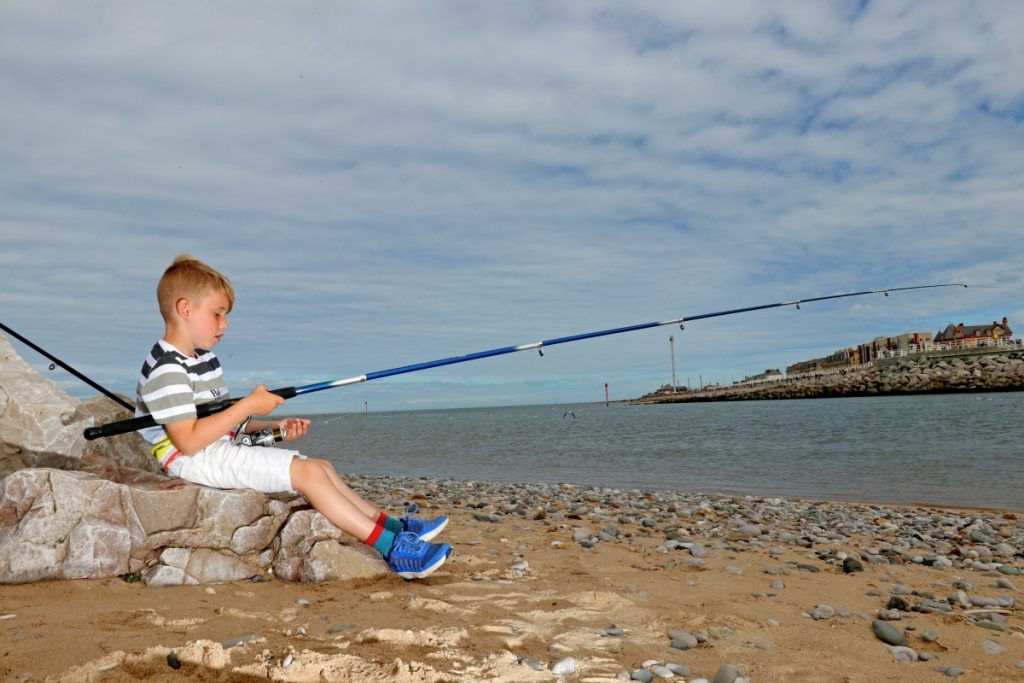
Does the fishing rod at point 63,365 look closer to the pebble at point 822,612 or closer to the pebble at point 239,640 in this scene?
the pebble at point 239,640

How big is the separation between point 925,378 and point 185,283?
75.8 metres

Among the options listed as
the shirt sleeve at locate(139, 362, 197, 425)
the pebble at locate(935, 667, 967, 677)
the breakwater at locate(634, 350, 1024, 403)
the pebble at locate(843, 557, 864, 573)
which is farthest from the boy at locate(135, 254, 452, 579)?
the breakwater at locate(634, 350, 1024, 403)

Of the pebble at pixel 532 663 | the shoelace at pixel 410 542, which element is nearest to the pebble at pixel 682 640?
the pebble at pixel 532 663

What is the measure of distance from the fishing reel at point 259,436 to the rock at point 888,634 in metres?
3.97

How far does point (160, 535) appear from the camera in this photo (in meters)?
4.39

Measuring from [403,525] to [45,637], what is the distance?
2.29m

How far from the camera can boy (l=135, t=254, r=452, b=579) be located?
13.4ft

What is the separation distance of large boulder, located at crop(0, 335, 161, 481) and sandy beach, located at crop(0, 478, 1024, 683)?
6.15 feet

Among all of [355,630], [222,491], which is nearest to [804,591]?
[355,630]

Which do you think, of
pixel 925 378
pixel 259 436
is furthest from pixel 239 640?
pixel 925 378

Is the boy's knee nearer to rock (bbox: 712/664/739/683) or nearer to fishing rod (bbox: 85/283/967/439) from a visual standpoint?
fishing rod (bbox: 85/283/967/439)

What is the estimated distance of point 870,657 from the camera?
3.63 m

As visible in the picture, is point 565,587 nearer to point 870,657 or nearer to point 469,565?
point 469,565

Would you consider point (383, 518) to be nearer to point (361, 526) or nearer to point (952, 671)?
point (361, 526)
